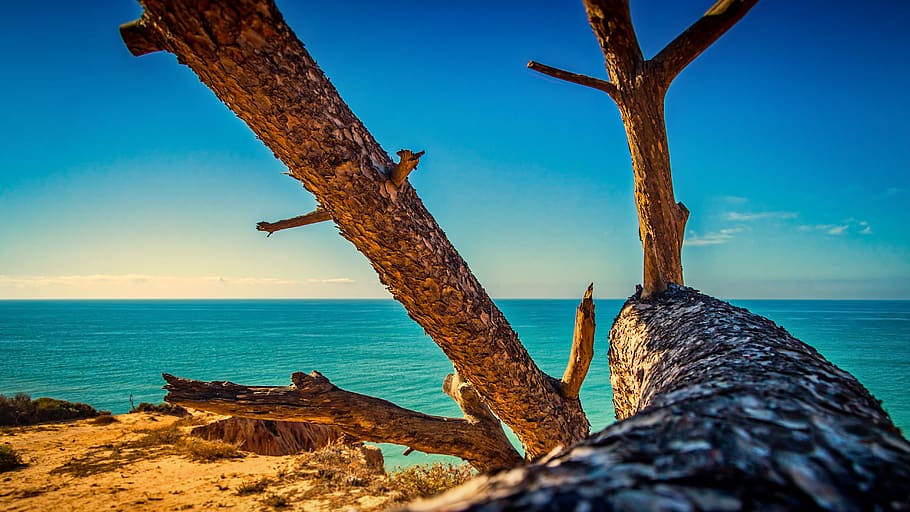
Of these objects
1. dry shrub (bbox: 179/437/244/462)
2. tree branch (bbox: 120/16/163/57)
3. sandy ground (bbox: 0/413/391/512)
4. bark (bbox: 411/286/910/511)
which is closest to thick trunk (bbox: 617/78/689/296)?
bark (bbox: 411/286/910/511)

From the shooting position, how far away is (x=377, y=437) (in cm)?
332

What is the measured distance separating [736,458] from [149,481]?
412 inches

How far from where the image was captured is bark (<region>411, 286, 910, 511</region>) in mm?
674

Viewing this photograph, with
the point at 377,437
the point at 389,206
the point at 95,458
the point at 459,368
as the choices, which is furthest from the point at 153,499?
the point at 389,206

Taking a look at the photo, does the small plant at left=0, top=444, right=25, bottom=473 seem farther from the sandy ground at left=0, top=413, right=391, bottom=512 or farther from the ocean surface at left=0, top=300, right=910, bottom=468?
the ocean surface at left=0, top=300, right=910, bottom=468

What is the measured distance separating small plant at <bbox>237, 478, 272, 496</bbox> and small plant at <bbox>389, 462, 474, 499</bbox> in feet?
7.42

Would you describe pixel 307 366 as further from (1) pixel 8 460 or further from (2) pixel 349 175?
(2) pixel 349 175

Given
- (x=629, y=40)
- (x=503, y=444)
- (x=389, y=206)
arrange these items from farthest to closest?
(x=503, y=444), (x=629, y=40), (x=389, y=206)

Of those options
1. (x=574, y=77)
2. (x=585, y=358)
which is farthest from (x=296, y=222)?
(x=585, y=358)

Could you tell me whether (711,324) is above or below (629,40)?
below

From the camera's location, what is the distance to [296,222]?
3592 millimetres

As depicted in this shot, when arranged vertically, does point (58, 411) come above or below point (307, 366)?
above

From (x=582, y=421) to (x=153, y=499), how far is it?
24.2ft

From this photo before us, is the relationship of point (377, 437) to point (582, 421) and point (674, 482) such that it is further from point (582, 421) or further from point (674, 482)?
point (674, 482)
